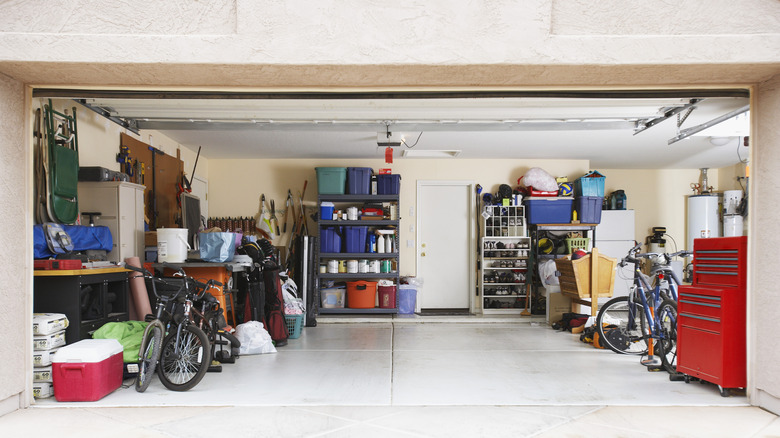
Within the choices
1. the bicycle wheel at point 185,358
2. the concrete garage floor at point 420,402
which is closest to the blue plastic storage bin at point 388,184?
the concrete garage floor at point 420,402

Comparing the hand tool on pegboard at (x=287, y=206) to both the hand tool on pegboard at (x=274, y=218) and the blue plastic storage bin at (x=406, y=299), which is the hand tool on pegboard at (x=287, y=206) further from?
the blue plastic storage bin at (x=406, y=299)

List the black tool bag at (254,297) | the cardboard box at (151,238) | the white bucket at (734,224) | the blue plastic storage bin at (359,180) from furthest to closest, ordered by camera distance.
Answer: the white bucket at (734,224)
the blue plastic storage bin at (359,180)
the black tool bag at (254,297)
the cardboard box at (151,238)

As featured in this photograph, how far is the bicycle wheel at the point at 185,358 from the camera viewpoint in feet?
13.0

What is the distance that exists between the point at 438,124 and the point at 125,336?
11.6ft

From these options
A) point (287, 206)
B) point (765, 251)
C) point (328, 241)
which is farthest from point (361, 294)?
point (765, 251)

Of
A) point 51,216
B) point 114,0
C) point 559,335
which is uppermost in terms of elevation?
point 114,0

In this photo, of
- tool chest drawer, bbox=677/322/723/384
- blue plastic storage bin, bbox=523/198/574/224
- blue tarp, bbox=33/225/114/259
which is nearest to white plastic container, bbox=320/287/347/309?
blue plastic storage bin, bbox=523/198/574/224

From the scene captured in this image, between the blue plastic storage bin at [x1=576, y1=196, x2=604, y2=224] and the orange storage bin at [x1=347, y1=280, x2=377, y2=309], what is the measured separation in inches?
137

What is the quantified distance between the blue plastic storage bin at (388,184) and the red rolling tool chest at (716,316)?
4.58 metres

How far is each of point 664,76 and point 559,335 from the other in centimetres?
396

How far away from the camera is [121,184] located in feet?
16.0

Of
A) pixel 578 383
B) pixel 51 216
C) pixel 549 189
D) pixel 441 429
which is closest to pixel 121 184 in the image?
pixel 51 216

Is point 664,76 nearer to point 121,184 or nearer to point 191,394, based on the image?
point 191,394

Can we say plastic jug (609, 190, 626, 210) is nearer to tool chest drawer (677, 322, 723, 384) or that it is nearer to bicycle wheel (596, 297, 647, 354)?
bicycle wheel (596, 297, 647, 354)
